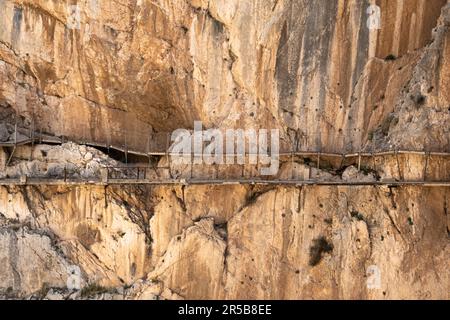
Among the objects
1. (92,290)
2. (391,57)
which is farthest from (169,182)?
(391,57)

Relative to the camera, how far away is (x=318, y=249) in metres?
25.0

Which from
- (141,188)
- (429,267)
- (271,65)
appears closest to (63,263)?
(141,188)

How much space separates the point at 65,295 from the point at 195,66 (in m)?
9.62

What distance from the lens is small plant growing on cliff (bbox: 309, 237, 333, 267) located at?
24.8 m

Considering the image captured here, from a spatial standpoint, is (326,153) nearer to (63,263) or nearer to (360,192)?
(360,192)

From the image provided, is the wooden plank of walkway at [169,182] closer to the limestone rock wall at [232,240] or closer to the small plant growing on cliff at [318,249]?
the limestone rock wall at [232,240]

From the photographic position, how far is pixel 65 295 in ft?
81.8

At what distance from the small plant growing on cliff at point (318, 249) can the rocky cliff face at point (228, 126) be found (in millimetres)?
49

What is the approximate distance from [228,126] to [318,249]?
559 cm

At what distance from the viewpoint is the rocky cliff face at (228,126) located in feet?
80.4

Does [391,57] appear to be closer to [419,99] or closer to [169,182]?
[419,99]

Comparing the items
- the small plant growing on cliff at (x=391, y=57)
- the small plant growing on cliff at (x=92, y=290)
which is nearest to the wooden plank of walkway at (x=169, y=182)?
the small plant growing on cliff at (x=92, y=290)

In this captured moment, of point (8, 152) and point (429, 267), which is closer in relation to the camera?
A: point (429, 267)

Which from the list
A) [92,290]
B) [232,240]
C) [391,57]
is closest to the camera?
[391,57]
